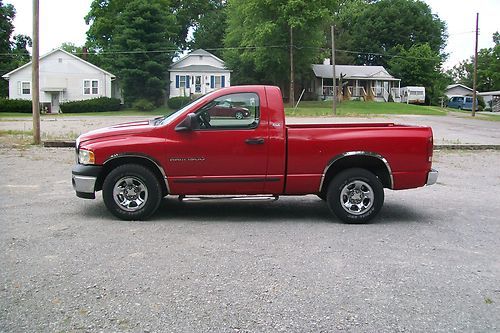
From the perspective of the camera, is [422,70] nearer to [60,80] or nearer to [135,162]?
[60,80]

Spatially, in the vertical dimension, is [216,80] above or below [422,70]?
below

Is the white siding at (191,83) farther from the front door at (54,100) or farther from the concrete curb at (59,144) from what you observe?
the concrete curb at (59,144)

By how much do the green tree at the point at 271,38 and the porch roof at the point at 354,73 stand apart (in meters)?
6.68

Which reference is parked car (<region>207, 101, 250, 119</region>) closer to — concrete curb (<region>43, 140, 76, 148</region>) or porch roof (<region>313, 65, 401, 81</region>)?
concrete curb (<region>43, 140, 76, 148</region>)

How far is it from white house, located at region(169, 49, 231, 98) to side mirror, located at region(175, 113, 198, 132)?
5180cm

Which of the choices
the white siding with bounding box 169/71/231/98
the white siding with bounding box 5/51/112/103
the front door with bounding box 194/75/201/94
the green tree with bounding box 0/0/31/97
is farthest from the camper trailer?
the green tree with bounding box 0/0/31/97

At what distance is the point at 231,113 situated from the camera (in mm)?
7051

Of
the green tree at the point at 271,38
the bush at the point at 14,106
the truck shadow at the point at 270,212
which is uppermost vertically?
the green tree at the point at 271,38

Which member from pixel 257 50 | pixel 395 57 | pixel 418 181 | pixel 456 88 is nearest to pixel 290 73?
pixel 257 50

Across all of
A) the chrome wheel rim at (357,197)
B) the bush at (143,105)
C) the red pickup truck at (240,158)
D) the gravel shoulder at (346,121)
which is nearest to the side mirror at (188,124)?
the red pickup truck at (240,158)

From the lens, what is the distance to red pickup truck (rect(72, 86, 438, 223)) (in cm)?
692

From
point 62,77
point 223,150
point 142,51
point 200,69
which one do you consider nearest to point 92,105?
point 62,77

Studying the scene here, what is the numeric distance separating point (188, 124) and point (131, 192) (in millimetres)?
1225

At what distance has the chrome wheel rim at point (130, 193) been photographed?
22.9ft
